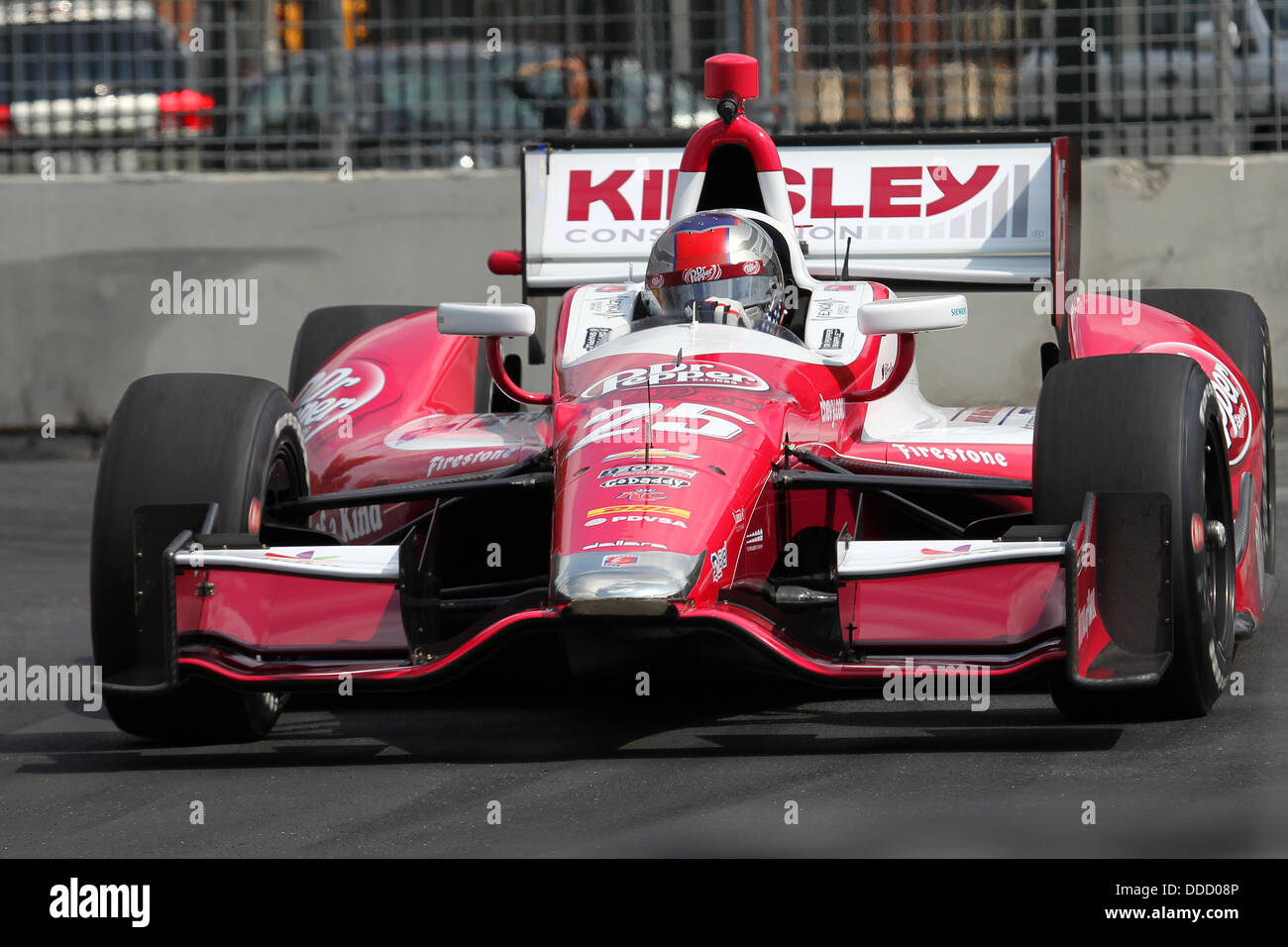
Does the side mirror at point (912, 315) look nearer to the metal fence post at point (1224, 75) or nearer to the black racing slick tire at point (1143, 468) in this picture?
the black racing slick tire at point (1143, 468)

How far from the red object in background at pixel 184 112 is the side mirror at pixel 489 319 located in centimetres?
615

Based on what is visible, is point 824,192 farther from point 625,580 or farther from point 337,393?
point 625,580

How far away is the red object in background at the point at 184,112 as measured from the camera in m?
11.7

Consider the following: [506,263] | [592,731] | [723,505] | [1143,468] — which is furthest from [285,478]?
[1143,468]

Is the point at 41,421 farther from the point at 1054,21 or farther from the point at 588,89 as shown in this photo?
the point at 1054,21

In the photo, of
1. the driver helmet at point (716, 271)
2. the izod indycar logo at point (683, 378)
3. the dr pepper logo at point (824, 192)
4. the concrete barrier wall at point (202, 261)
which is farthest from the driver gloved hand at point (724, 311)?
the concrete barrier wall at point (202, 261)

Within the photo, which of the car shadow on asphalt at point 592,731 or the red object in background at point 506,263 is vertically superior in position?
the red object in background at point 506,263

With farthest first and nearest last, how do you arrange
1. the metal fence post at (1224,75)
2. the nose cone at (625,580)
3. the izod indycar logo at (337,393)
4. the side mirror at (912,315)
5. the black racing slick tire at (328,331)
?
1. the metal fence post at (1224,75)
2. the black racing slick tire at (328,331)
3. the izod indycar logo at (337,393)
4. the side mirror at (912,315)
5. the nose cone at (625,580)

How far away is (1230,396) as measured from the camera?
21.4 feet

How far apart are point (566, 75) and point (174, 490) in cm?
662

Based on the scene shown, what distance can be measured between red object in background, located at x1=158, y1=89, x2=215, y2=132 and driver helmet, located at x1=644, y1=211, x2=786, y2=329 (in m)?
5.93

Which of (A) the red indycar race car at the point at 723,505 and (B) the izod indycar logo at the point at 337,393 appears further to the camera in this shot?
(B) the izod indycar logo at the point at 337,393

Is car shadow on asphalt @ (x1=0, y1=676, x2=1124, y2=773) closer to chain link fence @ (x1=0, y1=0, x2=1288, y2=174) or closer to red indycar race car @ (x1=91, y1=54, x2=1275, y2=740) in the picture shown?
red indycar race car @ (x1=91, y1=54, x2=1275, y2=740)

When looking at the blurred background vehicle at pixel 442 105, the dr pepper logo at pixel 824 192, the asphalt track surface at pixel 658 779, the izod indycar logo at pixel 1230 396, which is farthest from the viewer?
the blurred background vehicle at pixel 442 105
